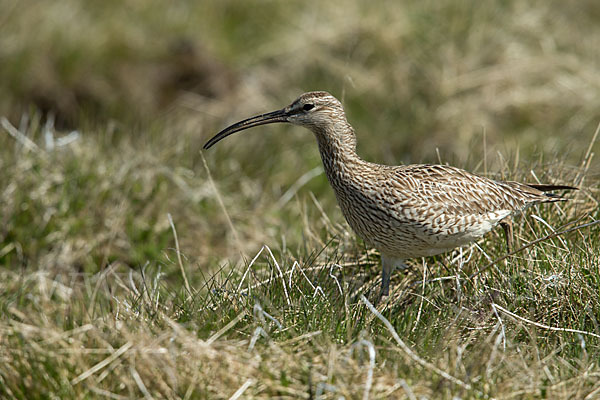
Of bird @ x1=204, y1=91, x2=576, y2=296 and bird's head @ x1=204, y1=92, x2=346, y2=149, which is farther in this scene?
bird's head @ x1=204, y1=92, x2=346, y2=149

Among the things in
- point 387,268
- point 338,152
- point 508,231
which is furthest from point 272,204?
point 508,231

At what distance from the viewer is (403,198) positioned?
14.1 ft

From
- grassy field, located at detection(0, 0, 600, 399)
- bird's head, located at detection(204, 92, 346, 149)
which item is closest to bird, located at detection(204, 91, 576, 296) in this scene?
bird's head, located at detection(204, 92, 346, 149)

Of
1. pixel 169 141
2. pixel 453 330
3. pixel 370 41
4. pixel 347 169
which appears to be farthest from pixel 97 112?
pixel 453 330

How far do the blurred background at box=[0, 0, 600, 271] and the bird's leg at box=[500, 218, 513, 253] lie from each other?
7.00ft

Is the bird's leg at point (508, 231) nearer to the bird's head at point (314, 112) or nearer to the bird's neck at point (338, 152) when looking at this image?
the bird's neck at point (338, 152)

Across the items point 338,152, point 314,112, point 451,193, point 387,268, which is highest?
point 314,112

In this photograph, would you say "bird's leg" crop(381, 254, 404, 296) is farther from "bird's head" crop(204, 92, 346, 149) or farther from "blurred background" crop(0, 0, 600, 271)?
"blurred background" crop(0, 0, 600, 271)

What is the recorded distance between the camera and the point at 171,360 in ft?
11.1

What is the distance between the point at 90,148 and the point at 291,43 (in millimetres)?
3639

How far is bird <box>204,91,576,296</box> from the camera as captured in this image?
168 inches

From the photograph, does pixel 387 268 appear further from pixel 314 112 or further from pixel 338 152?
pixel 314 112

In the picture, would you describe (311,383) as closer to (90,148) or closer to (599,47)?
(90,148)

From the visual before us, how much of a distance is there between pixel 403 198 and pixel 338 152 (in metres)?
0.54
